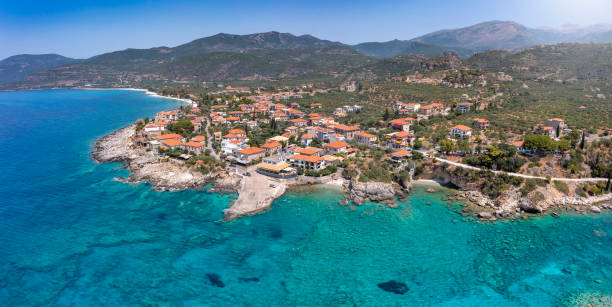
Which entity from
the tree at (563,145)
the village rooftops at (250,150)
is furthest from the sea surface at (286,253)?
the village rooftops at (250,150)

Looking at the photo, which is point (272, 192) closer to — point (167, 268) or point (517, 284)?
point (167, 268)

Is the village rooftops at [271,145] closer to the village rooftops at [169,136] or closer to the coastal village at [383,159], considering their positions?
the coastal village at [383,159]

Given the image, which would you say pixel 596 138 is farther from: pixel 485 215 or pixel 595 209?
pixel 485 215

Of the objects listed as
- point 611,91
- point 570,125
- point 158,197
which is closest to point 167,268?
point 158,197

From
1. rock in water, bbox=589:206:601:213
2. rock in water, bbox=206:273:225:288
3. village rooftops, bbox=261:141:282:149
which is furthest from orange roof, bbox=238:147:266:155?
rock in water, bbox=589:206:601:213

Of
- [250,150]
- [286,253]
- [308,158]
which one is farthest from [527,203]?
[250,150]

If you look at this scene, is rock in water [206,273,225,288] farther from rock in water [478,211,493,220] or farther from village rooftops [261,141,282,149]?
village rooftops [261,141,282,149]
